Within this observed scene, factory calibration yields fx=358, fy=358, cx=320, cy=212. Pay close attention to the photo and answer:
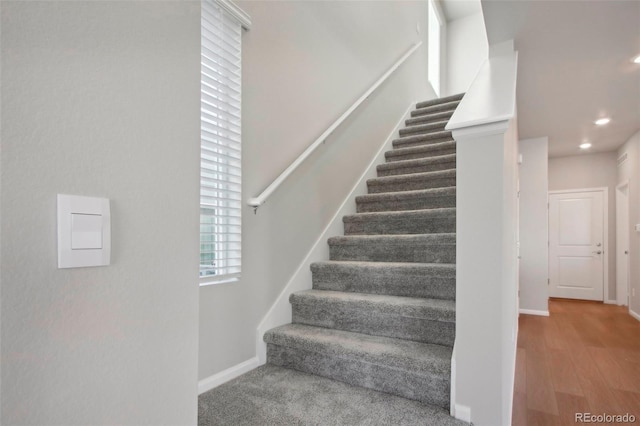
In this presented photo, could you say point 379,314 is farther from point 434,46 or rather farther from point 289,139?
point 434,46

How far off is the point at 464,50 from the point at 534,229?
4.09 metres

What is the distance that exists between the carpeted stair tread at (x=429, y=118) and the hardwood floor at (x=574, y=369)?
253 cm

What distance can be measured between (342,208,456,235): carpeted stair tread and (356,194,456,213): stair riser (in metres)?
0.23

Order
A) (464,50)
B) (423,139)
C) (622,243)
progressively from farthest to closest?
(464,50), (622,243), (423,139)

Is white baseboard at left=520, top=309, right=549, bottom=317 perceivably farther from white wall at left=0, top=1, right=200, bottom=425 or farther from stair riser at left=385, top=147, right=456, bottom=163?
white wall at left=0, top=1, right=200, bottom=425

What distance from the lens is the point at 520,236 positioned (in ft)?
15.8

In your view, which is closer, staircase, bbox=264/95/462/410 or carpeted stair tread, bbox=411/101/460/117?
staircase, bbox=264/95/462/410

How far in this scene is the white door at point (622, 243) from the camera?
17.0 feet

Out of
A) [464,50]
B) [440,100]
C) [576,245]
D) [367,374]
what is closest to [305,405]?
[367,374]

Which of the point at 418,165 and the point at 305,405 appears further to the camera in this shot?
the point at 418,165

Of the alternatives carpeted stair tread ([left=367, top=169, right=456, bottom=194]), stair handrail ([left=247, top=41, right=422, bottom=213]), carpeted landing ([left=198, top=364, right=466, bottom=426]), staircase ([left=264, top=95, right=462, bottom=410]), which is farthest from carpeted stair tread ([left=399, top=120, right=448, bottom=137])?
carpeted landing ([left=198, top=364, right=466, bottom=426])

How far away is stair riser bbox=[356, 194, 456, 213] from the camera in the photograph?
281 cm

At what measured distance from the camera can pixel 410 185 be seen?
129 inches

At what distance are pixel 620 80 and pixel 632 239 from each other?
292cm
